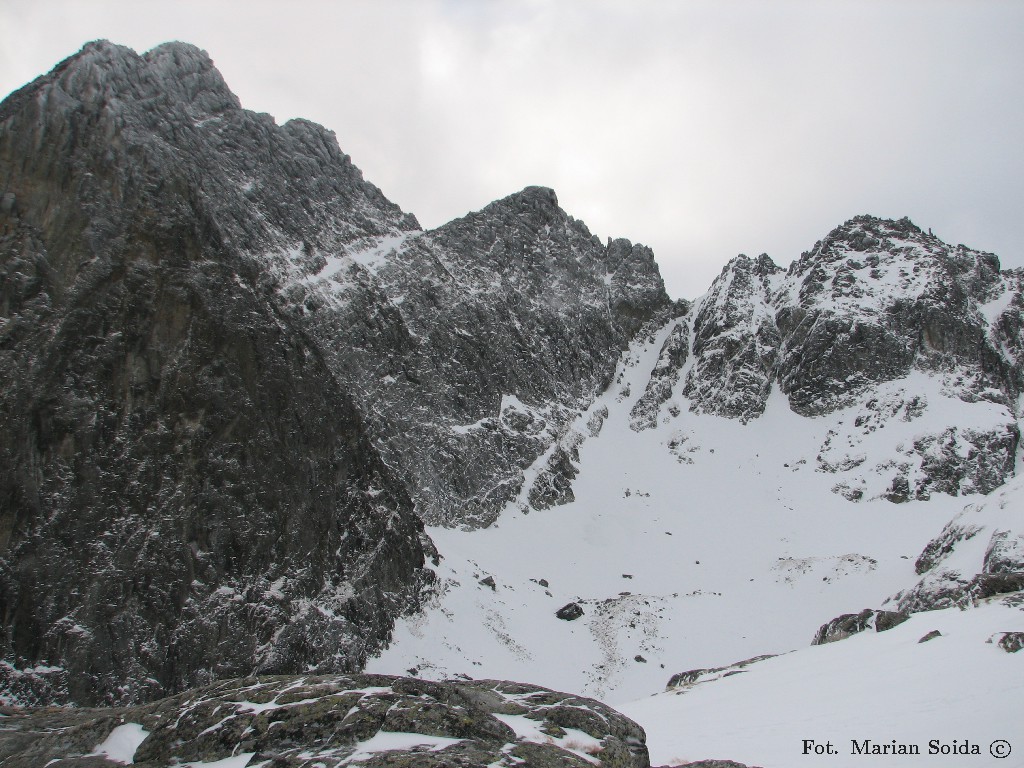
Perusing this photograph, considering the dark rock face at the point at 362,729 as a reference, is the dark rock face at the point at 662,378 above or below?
above

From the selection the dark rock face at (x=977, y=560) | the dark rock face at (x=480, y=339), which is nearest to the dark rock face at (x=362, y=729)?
the dark rock face at (x=977, y=560)

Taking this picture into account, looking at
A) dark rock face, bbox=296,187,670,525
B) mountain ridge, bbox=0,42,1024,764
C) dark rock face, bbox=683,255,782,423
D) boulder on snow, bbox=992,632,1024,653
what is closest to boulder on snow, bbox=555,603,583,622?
mountain ridge, bbox=0,42,1024,764

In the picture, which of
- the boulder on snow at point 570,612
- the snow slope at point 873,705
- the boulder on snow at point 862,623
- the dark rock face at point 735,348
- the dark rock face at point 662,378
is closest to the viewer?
the snow slope at point 873,705

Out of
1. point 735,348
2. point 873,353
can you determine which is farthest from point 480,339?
point 873,353

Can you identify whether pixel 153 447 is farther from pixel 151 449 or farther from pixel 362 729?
pixel 362 729

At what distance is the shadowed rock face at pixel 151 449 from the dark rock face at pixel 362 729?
1803cm

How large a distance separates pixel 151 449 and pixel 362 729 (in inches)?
1114

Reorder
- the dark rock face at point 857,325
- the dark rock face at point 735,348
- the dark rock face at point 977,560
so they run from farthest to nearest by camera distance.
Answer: the dark rock face at point 735,348
the dark rock face at point 857,325
the dark rock face at point 977,560

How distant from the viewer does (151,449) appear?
34.2 meters

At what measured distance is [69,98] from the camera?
41.4 meters

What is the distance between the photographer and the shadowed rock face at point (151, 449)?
30.1 meters

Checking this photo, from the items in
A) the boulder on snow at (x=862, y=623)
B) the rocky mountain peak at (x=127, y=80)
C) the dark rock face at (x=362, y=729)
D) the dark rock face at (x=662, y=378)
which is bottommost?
the boulder on snow at (x=862, y=623)

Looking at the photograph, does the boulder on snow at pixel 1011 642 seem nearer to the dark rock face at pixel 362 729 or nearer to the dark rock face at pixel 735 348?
the dark rock face at pixel 362 729

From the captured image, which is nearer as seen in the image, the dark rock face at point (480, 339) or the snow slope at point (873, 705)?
the snow slope at point (873, 705)
